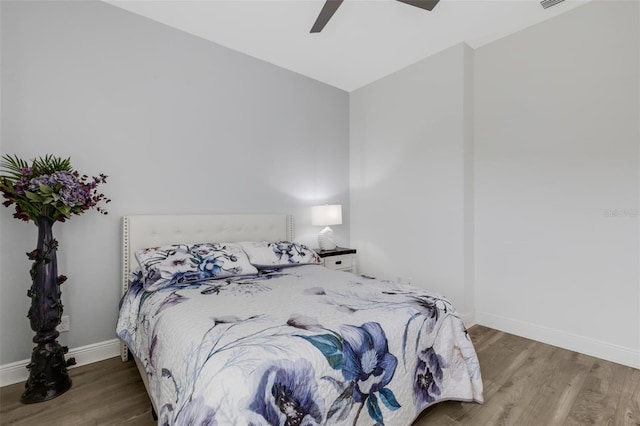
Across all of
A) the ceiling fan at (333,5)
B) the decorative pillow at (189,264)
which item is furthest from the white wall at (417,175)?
the decorative pillow at (189,264)

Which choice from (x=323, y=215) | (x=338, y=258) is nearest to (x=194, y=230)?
(x=323, y=215)

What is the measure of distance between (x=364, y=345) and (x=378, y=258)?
8.11ft

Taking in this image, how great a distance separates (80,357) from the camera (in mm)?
2164

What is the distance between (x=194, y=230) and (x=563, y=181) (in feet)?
10.2

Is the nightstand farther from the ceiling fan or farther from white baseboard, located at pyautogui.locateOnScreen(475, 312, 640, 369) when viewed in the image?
the ceiling fan

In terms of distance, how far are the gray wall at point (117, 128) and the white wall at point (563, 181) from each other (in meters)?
2.13

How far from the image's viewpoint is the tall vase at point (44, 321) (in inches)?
70.1

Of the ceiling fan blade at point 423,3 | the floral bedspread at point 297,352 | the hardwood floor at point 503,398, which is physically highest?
the ceiling fan blade at point 423,3

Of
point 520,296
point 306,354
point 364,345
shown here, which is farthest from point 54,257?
point 520,296

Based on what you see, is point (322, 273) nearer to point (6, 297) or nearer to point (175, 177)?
point (175, 177)

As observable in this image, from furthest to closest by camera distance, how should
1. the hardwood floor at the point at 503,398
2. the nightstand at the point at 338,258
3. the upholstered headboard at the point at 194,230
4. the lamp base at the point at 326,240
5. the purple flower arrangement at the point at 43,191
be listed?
the lamp base at the point at 326,240 < the nightstand at the point at 338,258 < the upholstered headboard at the point at 194,230 < the purple flower arrangement at the point at 43,191 < the hardwood floor at the point at 503,398

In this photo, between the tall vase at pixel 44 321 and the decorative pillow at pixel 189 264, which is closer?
the tall vase at pixel 44 321

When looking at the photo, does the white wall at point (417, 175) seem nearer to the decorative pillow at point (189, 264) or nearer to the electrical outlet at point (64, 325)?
the decorative pillow at point (189, 264)

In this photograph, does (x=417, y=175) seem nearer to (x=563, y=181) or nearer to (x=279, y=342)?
(x=563, y=181)
